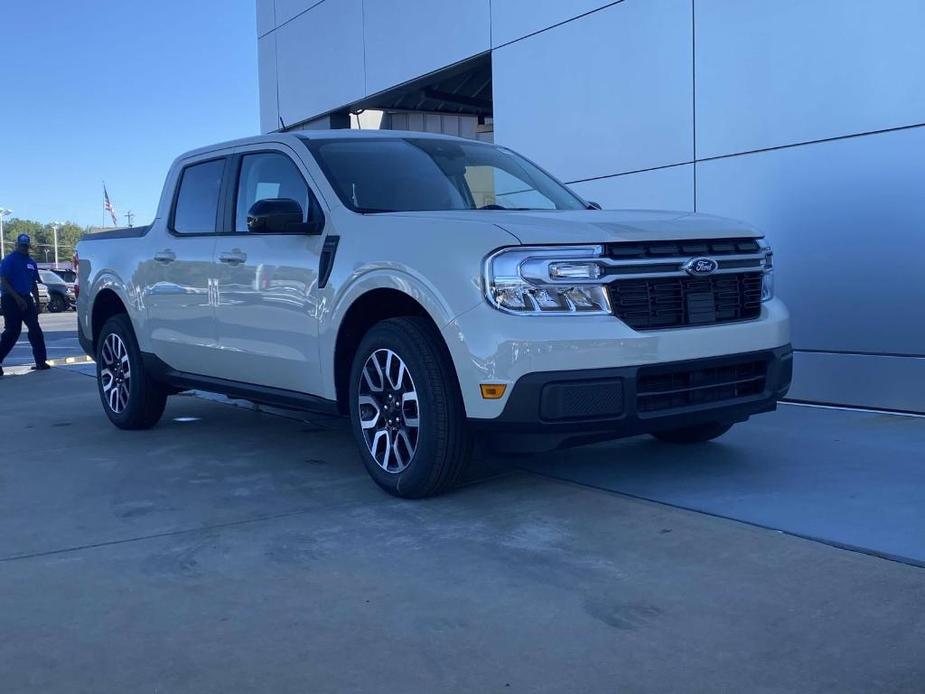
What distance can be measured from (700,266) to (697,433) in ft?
5.05

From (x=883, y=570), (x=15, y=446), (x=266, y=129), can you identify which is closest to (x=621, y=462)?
(x=883, y=570)

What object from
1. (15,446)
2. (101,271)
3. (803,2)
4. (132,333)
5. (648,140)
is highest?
A: (803,2)

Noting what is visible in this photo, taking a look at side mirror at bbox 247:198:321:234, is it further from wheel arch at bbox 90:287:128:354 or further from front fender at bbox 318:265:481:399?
wheel arch at bbox 90:287:128:354

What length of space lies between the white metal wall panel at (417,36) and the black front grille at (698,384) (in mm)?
7131

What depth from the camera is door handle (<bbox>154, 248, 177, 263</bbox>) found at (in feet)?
21.0

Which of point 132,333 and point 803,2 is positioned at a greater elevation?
point 803,2

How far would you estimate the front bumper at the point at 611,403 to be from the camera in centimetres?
414

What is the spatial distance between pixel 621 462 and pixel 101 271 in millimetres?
4168

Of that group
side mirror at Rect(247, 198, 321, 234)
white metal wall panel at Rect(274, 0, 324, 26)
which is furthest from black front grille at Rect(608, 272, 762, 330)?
white metal wall panel at Rect(274, 0, 324, 26)

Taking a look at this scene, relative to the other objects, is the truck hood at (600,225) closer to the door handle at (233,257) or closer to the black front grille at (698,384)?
the black front grille at (698,384)

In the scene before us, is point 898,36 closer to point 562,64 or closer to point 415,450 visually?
point 562,64

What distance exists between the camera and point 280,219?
508cm

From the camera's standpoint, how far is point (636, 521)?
4.22 meters

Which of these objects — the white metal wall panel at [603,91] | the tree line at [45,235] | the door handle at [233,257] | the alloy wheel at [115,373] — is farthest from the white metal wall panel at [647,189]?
the tree line at [45,235]
